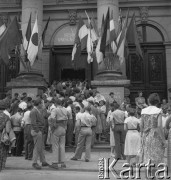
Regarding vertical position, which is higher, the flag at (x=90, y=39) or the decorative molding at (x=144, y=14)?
the decorative molding at (x=144, y=14)

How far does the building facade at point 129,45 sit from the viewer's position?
23.0m

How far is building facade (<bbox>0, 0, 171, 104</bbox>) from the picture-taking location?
23.0 meters

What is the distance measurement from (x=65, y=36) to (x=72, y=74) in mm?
2886

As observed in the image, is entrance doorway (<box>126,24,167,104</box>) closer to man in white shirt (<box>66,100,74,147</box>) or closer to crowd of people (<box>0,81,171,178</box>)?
crowd of people (<box>0,81,171,178</box>)

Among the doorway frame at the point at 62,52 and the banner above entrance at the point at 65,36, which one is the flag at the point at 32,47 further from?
the banner above entrance at the point at 65,36

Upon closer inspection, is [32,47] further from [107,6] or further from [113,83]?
[107,6]

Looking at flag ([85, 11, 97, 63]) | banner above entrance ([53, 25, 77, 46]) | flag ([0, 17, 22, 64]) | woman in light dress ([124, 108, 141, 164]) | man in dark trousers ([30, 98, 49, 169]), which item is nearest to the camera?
man in dark trousers ([30, 98, 49, 169])

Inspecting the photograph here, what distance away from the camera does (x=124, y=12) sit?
23750mm

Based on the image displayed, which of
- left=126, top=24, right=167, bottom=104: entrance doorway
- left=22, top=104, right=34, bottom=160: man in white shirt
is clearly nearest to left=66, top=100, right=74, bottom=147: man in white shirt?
left=22, top=104, right=34, bottom=160: man in white shirt

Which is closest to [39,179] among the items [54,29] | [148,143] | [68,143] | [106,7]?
[148,143]

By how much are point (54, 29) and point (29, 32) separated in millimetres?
6237

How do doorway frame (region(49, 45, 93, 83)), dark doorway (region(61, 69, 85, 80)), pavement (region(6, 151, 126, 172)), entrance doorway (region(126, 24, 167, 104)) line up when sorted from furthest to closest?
dark doorway (region(61, 69, 85, 80))
doorway frame (region(49, 45, 93, 83))
entrance doorway (region(126, 24, 167, 104))
pavement (region(6, 151, 126, 172))

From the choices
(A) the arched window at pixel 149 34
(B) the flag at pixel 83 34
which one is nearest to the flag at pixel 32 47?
(B) the flag at pixel 83 34

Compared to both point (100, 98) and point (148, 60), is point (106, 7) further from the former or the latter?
point (100, 98)
